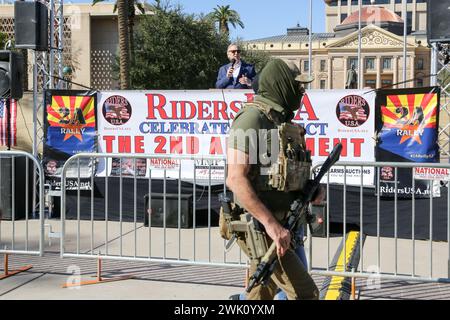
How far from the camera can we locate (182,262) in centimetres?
599

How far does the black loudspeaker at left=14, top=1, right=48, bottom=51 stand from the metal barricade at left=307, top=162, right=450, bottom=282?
533 cm

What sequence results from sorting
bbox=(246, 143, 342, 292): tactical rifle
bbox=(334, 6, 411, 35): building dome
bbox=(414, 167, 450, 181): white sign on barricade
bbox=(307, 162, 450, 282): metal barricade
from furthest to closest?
bbox=(334, 6, 411, 35): building dome, bbox=(414, 167, 450, 181): white sign on barricade, bbox=(307, 162, 450, 282): metal barricade, bbox=(246, 143, 342, 292): tactical rifle

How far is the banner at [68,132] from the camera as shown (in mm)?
9664

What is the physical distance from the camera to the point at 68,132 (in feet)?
32.1

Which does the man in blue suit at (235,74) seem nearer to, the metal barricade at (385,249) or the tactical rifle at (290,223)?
the metal barricade at (385,249)

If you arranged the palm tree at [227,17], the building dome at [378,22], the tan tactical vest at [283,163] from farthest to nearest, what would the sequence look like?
the building dome at [378,22] < the palm tree at [227,17] < the tan tactical vest at [283,163]

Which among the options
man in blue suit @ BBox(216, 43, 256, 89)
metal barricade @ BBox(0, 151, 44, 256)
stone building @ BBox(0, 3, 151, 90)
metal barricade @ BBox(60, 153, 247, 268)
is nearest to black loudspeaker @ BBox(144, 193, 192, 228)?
metal barricade @ BBox(60, 153, 247, 268)

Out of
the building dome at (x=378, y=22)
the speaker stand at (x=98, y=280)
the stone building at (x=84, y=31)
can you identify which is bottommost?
the speaker stand at (x=98, y=280)

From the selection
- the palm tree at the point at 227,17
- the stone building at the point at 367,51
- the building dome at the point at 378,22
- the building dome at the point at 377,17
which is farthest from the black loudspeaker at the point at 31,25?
the building dome at the point at 377,17

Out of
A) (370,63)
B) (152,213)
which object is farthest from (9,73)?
(370,63)

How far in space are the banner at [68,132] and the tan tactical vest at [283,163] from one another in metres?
6.47

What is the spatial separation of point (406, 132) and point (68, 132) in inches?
213

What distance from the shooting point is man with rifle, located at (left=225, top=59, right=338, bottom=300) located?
345cm

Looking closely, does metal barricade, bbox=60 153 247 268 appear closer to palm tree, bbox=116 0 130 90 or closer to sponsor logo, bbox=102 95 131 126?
sponsor logo, bbox=102 95 131 126
